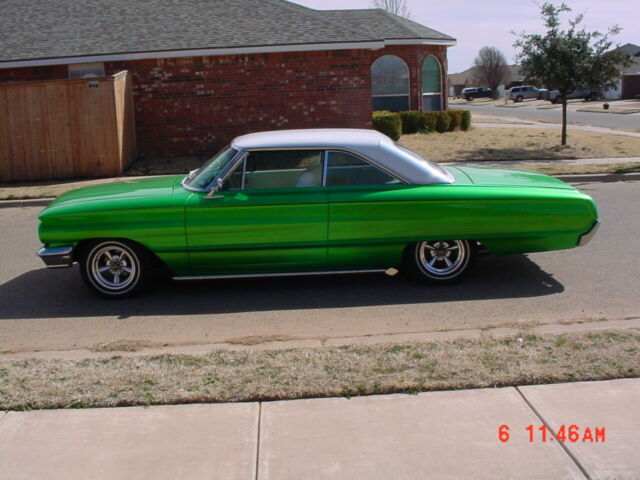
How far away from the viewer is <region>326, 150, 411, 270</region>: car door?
6793mm

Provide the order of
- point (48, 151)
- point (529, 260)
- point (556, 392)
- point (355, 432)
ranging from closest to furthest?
point (355, 432), point (556, 392), point (529, 260), point (48, 151)

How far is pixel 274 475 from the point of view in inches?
150

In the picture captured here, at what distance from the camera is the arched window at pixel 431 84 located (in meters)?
26.8

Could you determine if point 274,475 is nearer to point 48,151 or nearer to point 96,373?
point 96,373

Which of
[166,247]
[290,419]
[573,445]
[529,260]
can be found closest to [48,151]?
[166,247]

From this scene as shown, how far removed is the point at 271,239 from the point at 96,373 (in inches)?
88.1

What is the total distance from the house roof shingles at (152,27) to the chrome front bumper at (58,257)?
1103 centimetres

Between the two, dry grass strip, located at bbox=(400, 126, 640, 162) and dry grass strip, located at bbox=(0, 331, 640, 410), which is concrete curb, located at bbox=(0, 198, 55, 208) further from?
dry grass strip, located at bbox=(0, 331, 640, 410)

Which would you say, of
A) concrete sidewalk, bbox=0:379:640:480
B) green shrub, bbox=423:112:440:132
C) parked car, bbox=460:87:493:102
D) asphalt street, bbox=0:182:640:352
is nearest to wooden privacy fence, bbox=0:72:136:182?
asphalt street, bbox=0:182:640:352

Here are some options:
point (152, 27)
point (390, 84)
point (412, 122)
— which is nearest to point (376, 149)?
point (152, 27)

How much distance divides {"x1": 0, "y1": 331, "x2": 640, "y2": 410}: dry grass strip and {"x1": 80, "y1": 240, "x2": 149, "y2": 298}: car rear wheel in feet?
5.57

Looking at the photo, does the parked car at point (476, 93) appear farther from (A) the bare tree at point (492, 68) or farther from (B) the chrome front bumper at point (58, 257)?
(B) the chrome front bumper at point (58, 257)

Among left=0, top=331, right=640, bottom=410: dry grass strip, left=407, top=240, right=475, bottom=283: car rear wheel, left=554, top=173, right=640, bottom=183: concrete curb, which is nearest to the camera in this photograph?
left=0, top=331, right=640, bottom=410: dry grass strip
